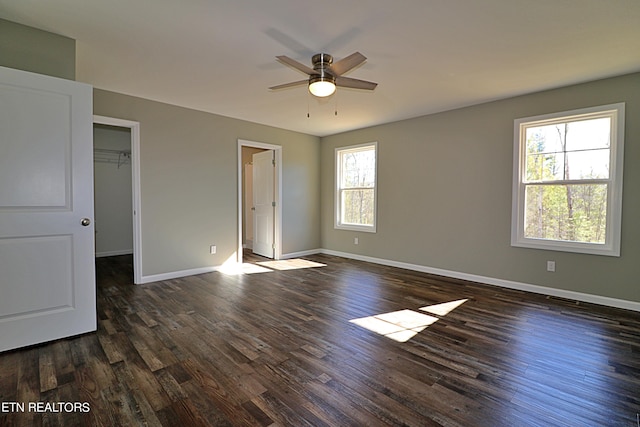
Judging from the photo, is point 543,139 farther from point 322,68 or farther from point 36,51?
point 36,51

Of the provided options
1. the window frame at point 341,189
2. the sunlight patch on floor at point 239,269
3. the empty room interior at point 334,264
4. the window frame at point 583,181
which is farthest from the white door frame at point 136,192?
the window frame at point 583,181

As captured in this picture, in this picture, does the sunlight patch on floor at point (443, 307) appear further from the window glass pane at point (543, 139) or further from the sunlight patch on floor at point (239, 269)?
the sunlight patch on floor at point (239, 269)

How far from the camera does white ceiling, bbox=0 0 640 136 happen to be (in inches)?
83.8

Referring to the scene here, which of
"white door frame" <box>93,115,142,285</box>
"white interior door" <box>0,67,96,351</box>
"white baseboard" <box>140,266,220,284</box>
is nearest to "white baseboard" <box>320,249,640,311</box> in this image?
"white baseboard" <box>140,266,220,284</box>

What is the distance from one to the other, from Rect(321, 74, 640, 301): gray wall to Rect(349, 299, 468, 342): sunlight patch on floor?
1.40 m

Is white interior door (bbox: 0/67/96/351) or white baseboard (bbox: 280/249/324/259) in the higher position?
white interior door (bbox: 0/67/96/351)

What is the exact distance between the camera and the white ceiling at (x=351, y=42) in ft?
6.98

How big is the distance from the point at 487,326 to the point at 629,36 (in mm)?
2697

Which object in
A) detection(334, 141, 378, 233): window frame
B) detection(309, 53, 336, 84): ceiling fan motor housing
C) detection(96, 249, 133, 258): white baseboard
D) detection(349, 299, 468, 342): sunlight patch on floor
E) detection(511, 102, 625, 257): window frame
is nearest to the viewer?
detection(309, 53, 336, 84): ceiling fan motor housing

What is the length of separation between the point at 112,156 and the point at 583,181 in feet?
25.8

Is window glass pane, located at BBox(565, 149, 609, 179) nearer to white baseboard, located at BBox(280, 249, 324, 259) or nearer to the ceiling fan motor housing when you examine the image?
the ceiling fan motor housing

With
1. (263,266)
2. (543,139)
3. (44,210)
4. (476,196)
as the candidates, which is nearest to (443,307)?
(476,196)

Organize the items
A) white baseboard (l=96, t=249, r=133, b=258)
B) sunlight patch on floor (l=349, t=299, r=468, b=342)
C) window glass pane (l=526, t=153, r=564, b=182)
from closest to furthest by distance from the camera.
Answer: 1. sunlight patch on floor (l=349, t=299, r=468, b=342)
2. window glass pane (l=526, t=153, r=564, b=182)
3. white baseboard (l=96, t=249, r=133, b=258)

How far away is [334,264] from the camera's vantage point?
5422 mm
